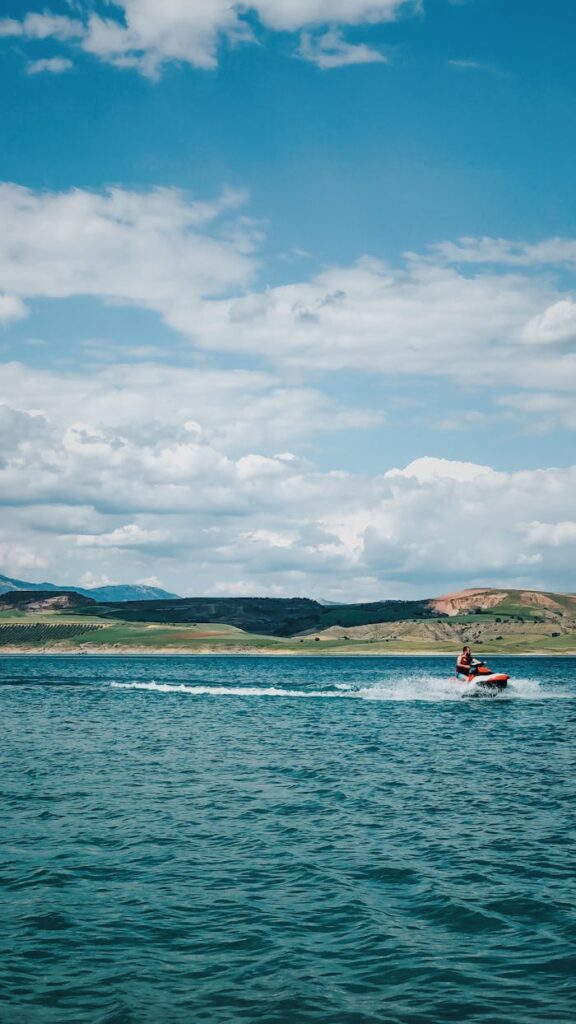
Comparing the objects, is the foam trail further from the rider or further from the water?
the water

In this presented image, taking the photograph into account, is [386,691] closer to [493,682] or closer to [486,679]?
[486,679]

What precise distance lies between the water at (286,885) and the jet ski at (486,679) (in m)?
40.9

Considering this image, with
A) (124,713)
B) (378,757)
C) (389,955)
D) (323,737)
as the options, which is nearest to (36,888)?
(389,955)

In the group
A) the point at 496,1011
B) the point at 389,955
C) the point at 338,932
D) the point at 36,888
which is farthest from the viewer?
the point at 36,888

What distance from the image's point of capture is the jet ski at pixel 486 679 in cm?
8762

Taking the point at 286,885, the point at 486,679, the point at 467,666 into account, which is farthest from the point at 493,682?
the point at 286,885

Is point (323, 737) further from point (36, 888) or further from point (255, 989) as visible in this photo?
point (255, 989)

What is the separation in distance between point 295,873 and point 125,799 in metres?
11.4

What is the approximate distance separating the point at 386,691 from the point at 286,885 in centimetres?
8516

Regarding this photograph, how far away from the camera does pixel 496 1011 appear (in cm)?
1451

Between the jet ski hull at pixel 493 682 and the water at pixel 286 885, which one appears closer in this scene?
the water at pixel 286 885

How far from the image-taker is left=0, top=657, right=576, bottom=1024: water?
15.2 m

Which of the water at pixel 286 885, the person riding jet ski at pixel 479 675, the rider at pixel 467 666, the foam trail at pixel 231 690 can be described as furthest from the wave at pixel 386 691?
the water at pixel 286 885

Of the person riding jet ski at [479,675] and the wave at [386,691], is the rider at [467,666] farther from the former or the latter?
the wave at [386,691]
